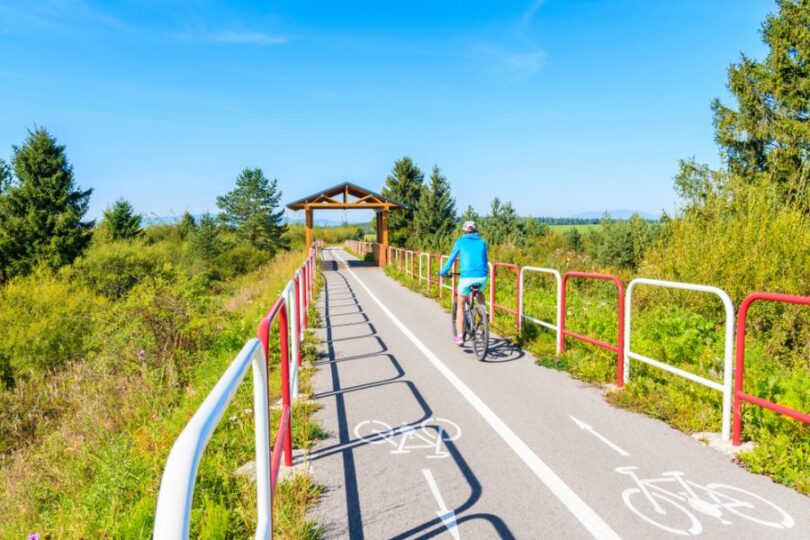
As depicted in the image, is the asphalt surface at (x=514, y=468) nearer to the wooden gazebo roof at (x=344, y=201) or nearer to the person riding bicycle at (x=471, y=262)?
the person riding bicycle at (x=471, y=262)

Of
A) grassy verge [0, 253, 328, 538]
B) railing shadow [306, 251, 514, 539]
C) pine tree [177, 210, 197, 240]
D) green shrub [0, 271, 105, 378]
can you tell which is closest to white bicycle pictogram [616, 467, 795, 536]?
railing shadow [306, 251, 514, 539]

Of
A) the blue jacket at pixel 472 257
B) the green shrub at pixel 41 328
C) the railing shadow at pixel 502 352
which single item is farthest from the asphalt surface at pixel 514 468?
the green shrub at pixel 41 328

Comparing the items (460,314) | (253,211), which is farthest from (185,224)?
(460,314)

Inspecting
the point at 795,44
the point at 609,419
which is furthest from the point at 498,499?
the point at 795,44

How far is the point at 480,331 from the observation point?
8352 mm

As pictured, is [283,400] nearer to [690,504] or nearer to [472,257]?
[690,504]

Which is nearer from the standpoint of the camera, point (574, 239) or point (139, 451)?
point (139, 451)

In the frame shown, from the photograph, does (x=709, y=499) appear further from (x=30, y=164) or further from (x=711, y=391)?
(x=30, y=164)

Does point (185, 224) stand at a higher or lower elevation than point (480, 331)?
higher

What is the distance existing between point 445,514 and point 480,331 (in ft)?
15.8

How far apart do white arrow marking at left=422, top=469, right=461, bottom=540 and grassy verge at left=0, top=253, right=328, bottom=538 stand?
2.64 ft

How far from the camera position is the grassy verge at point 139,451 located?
11.5ft

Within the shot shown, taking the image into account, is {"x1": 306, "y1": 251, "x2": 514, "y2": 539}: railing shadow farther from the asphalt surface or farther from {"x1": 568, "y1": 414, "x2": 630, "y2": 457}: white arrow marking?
{"x1": 568, "y1": 414, "x2": 630, "y2": 457}: white arrow marking

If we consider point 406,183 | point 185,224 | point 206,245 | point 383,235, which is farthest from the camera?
point 185,224
